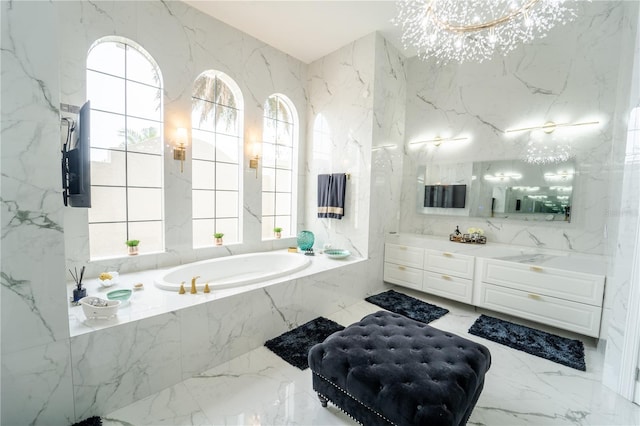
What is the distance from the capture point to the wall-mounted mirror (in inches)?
112

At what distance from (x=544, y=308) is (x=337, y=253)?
225 cm

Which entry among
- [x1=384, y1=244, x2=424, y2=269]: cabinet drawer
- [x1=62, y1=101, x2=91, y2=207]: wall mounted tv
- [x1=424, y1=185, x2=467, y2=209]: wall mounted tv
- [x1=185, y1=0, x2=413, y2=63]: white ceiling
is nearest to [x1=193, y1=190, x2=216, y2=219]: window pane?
[x1=62, y1=101, x2=91, y2=207]: wall mounted tv

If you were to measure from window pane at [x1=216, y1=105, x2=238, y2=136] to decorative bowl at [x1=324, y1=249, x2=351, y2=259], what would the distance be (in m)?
2.06

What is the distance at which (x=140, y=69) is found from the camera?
8.97 feet

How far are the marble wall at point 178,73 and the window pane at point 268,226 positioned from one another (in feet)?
0.96

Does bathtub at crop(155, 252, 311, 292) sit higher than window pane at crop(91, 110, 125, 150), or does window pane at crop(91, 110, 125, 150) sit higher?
window pane at crop(91, 110, 125, 150)

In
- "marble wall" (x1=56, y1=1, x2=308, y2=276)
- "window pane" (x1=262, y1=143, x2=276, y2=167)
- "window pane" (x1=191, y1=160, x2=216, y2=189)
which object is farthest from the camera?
"window pane" (x1=262, y1=143, x2=276, y2=167)

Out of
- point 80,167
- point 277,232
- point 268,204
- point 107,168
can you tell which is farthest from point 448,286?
point 107,168

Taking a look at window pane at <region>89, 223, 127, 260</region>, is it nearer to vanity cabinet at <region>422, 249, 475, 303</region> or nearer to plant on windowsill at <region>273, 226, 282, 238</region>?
plant on windowsill at <region>273, 226, 282, 238</region>

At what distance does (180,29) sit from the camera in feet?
9.24

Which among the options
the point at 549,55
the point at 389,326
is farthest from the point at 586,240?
the point at 389,326

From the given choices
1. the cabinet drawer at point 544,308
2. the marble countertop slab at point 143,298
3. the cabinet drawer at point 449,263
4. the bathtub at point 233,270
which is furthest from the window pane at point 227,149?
the cabinet drawer at point 544,308

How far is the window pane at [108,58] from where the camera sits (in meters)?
2.46

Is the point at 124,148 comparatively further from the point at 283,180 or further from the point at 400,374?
the point at 400,374
